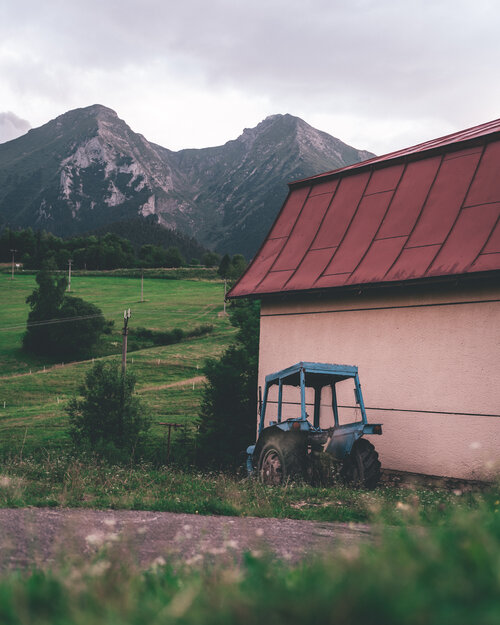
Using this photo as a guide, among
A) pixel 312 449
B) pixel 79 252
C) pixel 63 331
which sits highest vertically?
pixel 79 252

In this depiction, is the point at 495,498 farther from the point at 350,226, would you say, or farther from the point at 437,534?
the point at 350,226

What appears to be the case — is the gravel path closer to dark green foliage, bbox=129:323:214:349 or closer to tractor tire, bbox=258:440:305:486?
tractor tire, bbox=258:440:305:486

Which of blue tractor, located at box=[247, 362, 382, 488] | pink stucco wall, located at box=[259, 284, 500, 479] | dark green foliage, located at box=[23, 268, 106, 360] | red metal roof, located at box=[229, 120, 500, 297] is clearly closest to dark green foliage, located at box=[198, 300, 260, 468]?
red metal roof, located at box=[229, 120, 500, 297]

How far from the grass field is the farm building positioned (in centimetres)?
1103

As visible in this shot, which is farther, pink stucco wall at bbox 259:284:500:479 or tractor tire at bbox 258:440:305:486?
pink stucco wall at bbox 259:284:500:479

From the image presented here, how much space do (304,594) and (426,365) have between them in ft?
35.3

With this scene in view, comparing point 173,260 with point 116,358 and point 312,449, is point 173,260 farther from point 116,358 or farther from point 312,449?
point 312,449

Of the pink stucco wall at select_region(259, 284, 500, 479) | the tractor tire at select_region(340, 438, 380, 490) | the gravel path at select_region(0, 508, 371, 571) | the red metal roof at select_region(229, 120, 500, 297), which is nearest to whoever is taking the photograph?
the gravel path at select_region(0, 508, 371, 571)

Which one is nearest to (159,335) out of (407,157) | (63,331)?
(63,331)

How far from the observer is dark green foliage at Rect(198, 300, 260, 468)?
66.9ft

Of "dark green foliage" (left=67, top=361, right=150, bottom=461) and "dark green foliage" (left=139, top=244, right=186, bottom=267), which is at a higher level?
"dark green foliage" (left=139, top=244, right=186, bottom=267)

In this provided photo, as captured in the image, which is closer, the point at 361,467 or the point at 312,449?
the point at 361,467

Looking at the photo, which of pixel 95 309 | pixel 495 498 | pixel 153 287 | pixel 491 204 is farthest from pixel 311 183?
pixel 153 287

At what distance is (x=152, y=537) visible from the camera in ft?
15.8
